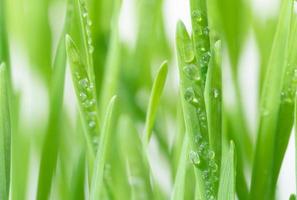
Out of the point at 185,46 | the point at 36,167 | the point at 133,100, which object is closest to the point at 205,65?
the point at 185,46

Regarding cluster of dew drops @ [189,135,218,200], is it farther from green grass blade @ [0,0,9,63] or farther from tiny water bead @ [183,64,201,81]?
green grass blade @ [0,0,9,63]

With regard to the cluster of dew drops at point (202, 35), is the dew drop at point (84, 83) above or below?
below

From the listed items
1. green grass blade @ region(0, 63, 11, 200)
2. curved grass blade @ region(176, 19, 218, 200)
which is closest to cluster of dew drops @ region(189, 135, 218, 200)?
curved grass blade @ region(176, 19, 218, 200)

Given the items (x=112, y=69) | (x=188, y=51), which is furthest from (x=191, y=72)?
(x=112, y=69)

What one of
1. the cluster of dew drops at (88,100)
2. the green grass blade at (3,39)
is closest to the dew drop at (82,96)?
the cluster of dew drops at (88,100)

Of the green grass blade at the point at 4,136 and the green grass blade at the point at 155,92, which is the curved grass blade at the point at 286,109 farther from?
the green grass blade at the point at 4,136

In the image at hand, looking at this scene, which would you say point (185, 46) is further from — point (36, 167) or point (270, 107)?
point (36, 167)
